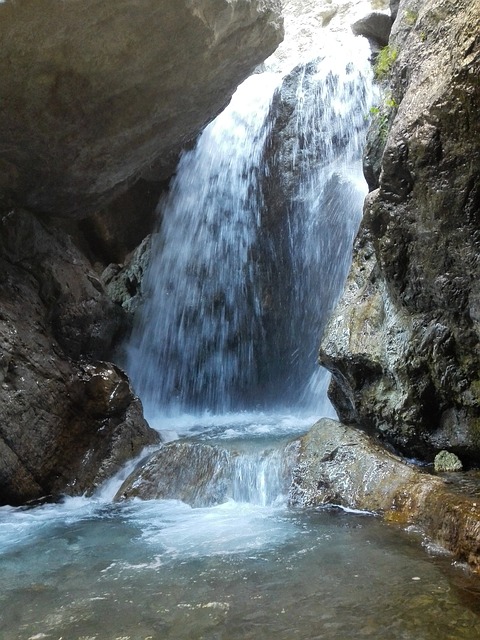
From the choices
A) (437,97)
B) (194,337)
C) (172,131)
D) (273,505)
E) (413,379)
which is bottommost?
(273,505)

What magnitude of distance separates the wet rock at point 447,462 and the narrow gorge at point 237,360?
37mm

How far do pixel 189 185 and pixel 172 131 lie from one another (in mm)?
4640

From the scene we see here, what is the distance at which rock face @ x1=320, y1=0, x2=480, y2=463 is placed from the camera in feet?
17.9

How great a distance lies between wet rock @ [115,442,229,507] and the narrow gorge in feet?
0.10

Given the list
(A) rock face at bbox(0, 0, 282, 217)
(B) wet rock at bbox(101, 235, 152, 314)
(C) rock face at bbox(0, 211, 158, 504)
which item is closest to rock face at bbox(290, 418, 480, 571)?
(C) rock face at bbox(0, 211, 158, 504)

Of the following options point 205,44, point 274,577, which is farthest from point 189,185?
point 274,577

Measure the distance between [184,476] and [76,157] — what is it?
16.3ft

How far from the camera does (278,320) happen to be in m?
12.3

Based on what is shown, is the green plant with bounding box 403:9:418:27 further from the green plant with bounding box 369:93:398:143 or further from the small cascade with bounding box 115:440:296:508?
the small cascade with bounding box 115:440:296:508

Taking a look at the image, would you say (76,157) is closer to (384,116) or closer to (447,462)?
(384,116)

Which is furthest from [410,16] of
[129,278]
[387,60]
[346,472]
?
[129,278]

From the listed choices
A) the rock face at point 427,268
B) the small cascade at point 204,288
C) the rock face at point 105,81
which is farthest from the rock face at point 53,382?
the rock face at point 427,268

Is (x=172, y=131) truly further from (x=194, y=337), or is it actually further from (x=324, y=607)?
(x=324, y=607)

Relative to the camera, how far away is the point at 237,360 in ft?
41.0
